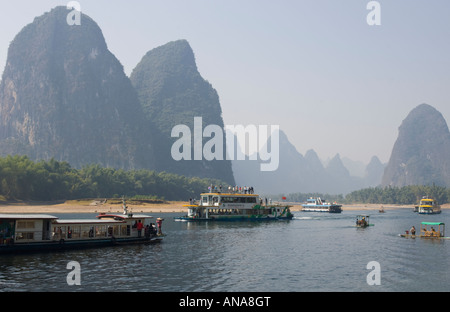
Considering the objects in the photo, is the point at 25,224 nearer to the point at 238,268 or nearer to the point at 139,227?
the point at 139,227

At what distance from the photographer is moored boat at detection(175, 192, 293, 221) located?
84688 millimetres

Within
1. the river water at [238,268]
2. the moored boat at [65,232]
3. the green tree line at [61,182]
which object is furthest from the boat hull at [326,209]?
the moored boat at [65,232]

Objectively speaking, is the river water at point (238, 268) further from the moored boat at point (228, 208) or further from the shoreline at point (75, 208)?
the shoreline at point (75, 208)

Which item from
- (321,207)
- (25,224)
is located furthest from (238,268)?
(321,207)

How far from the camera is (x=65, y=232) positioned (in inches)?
1654

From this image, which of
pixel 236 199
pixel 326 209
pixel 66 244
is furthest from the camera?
pixel 326 209

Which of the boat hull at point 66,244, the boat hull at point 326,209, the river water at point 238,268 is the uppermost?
the boat hull at point 66,244

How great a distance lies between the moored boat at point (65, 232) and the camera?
38156 mm

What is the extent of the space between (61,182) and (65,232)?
100 m

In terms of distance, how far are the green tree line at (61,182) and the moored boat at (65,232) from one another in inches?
3317

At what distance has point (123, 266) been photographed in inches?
1328

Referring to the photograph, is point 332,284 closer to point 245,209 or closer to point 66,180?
point 245,209
